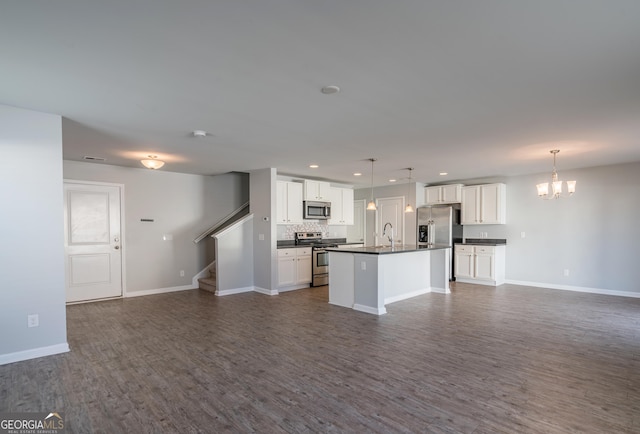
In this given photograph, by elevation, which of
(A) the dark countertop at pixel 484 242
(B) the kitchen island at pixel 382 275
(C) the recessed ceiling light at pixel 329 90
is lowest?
(B) the kitchen island at pixel 382 275

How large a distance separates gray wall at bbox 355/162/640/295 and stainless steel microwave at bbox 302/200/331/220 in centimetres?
378

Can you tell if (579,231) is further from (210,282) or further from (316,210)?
(210,282)

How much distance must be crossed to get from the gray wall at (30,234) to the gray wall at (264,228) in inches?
137

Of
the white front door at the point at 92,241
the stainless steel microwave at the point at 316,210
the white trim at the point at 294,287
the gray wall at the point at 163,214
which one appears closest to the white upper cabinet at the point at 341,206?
the stainless steel microwave at the point at 316,210

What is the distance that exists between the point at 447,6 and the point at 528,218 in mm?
6932

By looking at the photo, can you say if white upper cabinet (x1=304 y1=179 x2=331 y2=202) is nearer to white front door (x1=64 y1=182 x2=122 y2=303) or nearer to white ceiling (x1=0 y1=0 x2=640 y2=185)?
white ceiling (x1=0 y1=0 x2=640 y2=185)

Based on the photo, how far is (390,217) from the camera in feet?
30.0

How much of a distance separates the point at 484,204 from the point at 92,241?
803cm

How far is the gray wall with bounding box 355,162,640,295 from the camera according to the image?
20.2ft

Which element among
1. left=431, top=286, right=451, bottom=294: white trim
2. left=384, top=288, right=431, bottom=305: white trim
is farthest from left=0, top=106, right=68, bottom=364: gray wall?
left=431, top=286, right=451, bottom=294: white trim

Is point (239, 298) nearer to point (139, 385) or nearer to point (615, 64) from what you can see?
point (139, 385)

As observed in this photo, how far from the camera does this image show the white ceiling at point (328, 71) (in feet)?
5.80

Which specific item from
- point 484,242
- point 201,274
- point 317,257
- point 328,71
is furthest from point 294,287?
point 328,71

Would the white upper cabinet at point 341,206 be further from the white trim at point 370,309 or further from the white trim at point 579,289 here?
the white trim at point 579,289
